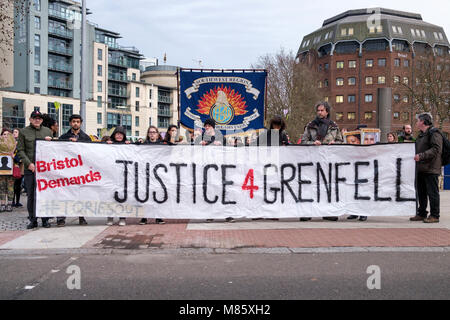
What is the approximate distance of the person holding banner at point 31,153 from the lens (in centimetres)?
774

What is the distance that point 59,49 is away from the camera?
249ft

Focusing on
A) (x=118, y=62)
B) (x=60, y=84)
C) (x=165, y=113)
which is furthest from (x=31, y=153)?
(x=165, y=113)

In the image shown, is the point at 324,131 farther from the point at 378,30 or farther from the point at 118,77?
the point at 118,77

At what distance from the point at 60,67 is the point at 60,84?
9.63ft

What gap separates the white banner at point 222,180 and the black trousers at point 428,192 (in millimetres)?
247

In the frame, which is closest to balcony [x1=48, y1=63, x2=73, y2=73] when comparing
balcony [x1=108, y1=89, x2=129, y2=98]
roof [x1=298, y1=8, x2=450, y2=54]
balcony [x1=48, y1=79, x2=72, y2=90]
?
balcony [x1=48, y1=79, x2=72, y2=90]

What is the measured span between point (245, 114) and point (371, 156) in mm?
3558

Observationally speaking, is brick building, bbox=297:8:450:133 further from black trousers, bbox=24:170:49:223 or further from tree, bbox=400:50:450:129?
black trousers, bbox=24:170:49:223

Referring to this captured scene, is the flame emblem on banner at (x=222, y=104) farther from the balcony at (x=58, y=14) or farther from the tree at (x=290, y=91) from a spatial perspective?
the balcony at (x=58, y=14)

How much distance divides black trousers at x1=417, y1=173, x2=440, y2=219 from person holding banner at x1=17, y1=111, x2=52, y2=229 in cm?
695

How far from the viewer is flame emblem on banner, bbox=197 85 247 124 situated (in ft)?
35.7

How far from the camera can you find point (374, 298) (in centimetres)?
411

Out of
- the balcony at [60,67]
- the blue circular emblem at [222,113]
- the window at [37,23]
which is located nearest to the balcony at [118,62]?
the balcony at [60,67]
